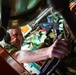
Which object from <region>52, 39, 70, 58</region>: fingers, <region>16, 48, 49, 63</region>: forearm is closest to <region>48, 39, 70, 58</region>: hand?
<region>52, 39, 70, 58</region>: fingers

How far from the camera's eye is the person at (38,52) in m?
0.71

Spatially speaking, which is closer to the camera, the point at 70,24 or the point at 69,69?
the point at 70,24

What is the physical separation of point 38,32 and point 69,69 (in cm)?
127

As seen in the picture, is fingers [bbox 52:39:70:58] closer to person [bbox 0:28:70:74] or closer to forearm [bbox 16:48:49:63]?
person [bbox 0:28:70:74]

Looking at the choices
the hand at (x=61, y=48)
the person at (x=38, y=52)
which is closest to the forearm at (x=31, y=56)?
the person at (x=38, y=52)

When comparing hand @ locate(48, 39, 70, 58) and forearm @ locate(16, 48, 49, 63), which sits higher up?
hand @ locate(48, 39, 70, 58)

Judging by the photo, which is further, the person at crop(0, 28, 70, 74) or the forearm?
the forearm

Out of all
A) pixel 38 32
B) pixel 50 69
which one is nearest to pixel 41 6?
pixel 50 69

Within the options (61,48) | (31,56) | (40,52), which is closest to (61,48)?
(61,48)

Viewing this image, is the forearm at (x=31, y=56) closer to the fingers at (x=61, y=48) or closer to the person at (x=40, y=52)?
the person at (x=40, y=52)

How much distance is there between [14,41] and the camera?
1.98 m

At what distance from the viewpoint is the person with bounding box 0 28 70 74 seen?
0.71 metres

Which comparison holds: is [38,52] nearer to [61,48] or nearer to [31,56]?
[31,56]

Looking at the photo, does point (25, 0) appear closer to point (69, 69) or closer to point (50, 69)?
point (50, 69)
